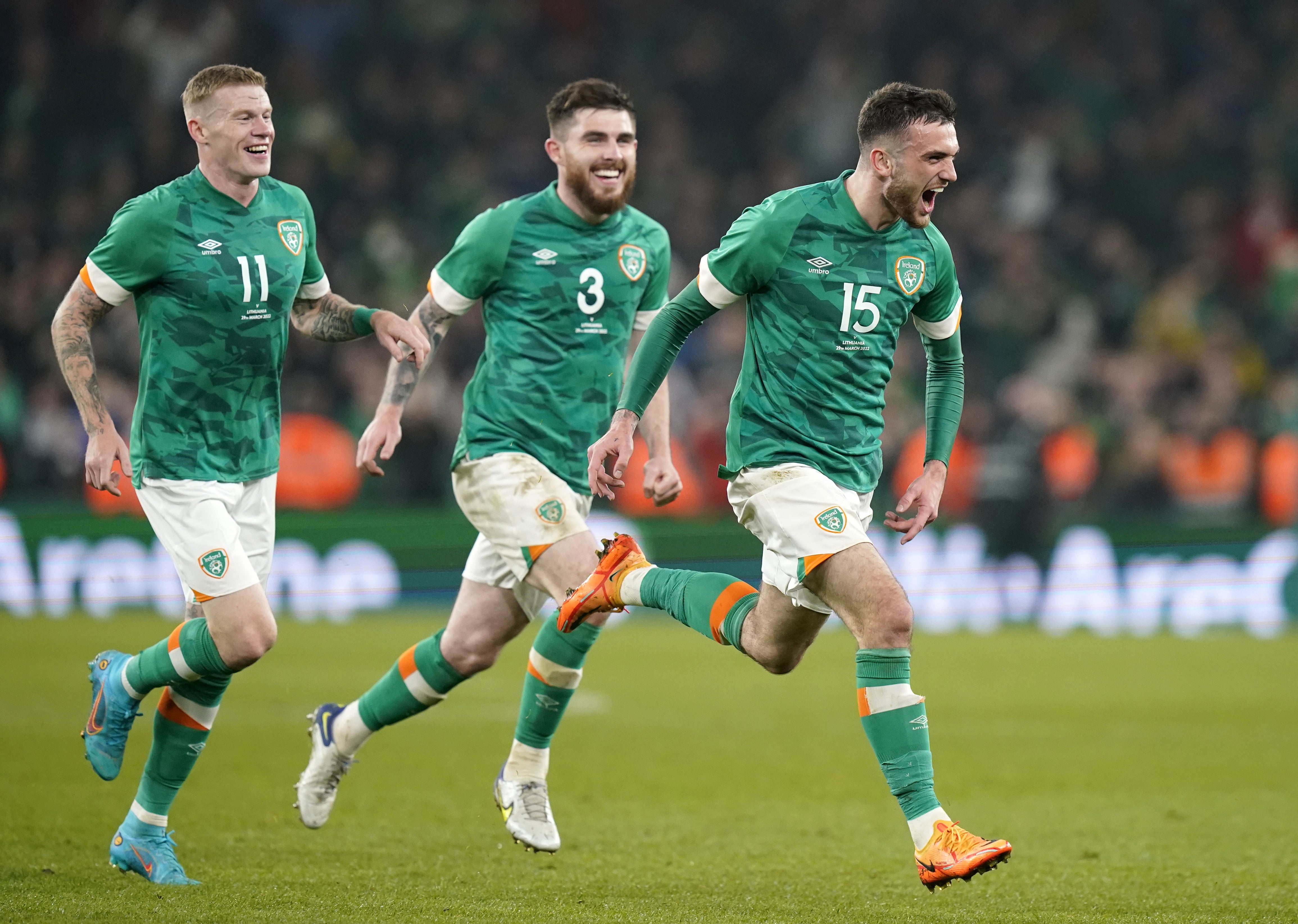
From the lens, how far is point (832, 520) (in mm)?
5250

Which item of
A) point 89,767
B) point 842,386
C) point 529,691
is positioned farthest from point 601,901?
point 89,767

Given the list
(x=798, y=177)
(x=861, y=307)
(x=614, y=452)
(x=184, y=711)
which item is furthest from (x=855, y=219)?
(x=798, y=177)

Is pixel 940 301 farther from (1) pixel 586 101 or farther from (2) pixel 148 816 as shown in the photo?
(2) pixel 148 816

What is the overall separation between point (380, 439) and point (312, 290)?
0.66 metres

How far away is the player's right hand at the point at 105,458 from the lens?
216 inches

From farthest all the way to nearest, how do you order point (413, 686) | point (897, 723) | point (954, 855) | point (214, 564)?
point (413, 686) → point (214, 564) → point (897, 723) → point (954, 855)

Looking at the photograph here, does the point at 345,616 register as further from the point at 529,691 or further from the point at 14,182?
the point at 529,691

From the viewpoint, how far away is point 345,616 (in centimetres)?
1488

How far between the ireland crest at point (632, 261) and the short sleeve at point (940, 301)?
122 centimetres

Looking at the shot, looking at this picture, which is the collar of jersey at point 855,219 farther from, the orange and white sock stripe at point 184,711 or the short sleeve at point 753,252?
the orange and white sock stripe at point 184,711

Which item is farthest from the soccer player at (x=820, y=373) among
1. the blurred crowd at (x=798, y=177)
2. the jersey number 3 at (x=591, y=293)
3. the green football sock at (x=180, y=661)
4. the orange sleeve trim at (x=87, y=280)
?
the blurred crowd at (x=798, y=177)

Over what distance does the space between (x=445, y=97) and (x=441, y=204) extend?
4.89 ft

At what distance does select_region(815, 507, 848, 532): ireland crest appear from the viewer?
5.24m

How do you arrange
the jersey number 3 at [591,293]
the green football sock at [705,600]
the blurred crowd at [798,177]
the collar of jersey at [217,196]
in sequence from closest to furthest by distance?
the green football sock at [705,600] → the collar of jersey at [217,196] → the jersey number 3 at [591,293] → the blurred crowd at [798,177]
